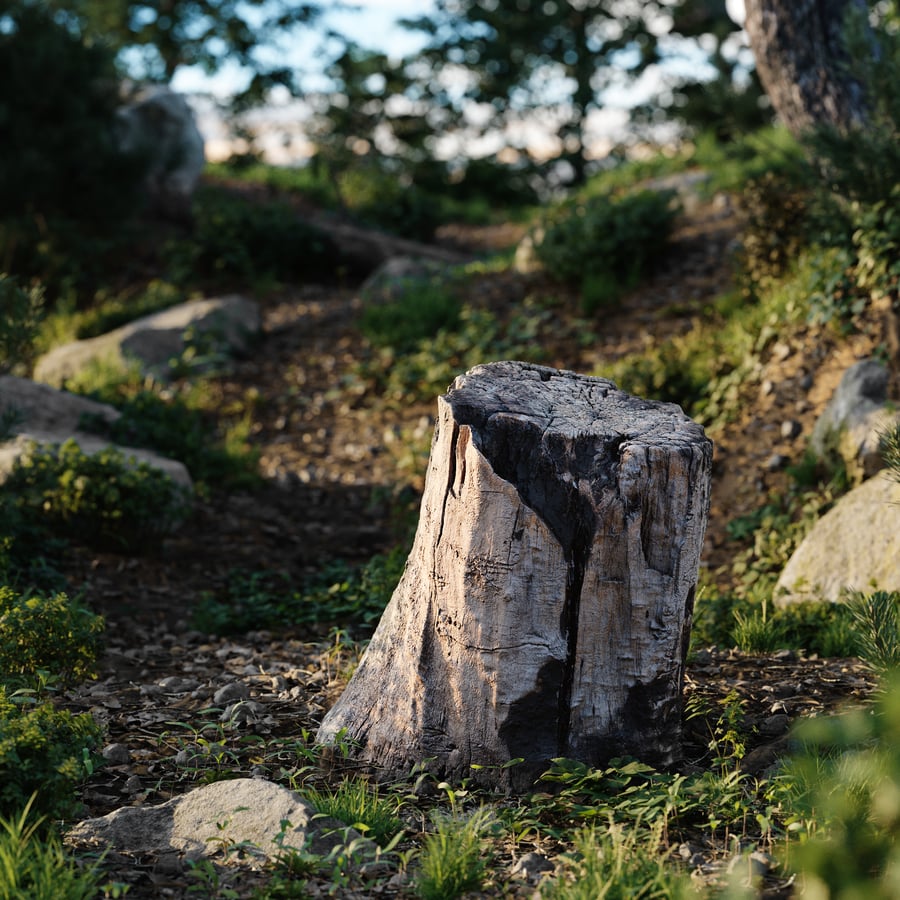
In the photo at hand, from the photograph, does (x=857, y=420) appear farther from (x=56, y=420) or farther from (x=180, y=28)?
(x=180, y=28)

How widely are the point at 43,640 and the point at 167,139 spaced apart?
1207cm

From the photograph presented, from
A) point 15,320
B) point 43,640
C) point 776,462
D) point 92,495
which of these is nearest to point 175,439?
point 92,495

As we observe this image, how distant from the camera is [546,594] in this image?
10.6ft

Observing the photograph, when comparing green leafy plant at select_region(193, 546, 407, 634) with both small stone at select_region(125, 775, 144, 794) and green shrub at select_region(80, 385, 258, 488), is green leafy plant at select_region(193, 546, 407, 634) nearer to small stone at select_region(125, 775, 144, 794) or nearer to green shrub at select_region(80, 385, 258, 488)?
green shrub at select_region(80, 385, 258, 488)

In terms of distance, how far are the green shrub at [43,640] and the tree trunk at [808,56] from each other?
18.9 ft

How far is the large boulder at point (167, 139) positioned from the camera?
14.2 meters

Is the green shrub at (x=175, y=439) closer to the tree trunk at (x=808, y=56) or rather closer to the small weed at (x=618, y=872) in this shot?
the tree trunk at (x=808, y=56)

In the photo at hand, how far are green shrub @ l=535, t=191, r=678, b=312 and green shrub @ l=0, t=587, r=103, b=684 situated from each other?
20.3 ft

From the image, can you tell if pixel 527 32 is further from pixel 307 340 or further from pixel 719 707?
pixel 719 707

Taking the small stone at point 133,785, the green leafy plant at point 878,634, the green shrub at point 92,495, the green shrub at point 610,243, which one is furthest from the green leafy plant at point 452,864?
the green shrub at point 610,243

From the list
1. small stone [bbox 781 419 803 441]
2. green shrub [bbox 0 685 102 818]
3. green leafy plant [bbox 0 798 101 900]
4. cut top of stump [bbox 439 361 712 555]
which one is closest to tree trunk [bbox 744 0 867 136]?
small stone [bbox 781 419 803 441]

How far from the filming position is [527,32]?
18.8 meters

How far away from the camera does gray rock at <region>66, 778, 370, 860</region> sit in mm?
2840

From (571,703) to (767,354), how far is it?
4707 millimetres
